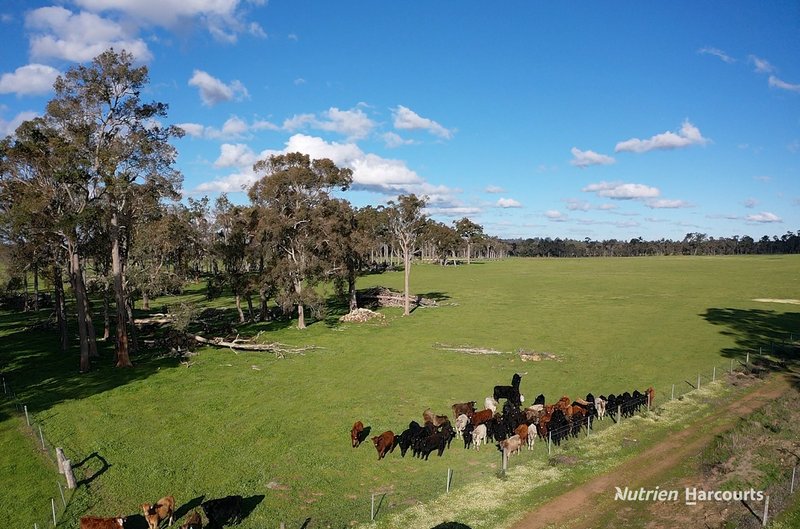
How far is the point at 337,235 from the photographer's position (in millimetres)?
44031

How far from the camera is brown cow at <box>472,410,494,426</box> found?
20094 millimetres

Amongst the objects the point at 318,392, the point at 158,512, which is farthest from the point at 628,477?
the point at 318,392

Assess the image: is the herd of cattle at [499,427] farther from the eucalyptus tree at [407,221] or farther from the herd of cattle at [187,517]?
the eucalyptus tree at [407,221]

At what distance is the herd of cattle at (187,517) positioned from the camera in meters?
12.9

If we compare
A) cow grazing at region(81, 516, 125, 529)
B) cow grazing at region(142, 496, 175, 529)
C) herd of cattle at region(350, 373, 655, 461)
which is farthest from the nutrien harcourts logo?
cow grazing at region(81, 516, 125, 529)

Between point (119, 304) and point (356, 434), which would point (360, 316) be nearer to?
point (119, 304)

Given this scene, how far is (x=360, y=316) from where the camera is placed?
4728cm

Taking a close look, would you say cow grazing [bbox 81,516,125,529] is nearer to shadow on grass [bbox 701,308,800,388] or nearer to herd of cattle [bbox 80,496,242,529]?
herd of cattle [bbox 80,496,242,529]

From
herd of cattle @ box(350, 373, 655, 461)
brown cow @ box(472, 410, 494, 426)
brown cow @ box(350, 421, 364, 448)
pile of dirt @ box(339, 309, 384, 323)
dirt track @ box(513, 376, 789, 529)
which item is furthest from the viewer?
pile of dirt @ box(339, 309, 384, 323)

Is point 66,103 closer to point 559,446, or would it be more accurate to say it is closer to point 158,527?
point 158,527

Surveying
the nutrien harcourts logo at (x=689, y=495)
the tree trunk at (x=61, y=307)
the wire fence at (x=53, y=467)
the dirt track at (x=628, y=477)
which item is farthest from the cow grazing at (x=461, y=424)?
the tree trunk at (x=61, y=307)

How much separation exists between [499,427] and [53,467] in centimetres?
1697

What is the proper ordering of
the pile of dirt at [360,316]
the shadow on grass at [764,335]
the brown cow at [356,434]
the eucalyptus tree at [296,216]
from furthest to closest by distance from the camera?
1. the pile of dirt at [360,316]
2. the eucalyptus tree at [296,216]
3. the shadow on grass at [764,335]
4. the brown cow at [356,434]

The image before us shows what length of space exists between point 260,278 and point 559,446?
104 ft
